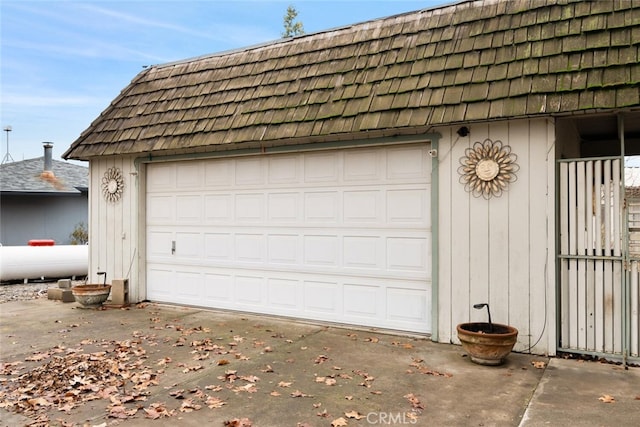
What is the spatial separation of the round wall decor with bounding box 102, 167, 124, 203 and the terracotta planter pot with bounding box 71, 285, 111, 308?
1547 mm

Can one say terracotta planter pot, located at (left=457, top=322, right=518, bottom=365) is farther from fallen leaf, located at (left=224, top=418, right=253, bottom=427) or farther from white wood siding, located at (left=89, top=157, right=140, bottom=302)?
white wood siding, located at (left=89, top=157, right=140, bottom=302)

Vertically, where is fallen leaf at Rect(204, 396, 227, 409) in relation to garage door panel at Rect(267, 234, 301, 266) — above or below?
below

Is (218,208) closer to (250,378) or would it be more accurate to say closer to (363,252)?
(363,252)

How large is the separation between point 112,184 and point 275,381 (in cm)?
547

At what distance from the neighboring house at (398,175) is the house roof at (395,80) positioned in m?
0.02

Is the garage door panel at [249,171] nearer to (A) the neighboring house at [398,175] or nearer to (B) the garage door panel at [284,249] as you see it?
(A) the neighboring house at [398,175]

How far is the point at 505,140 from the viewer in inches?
201

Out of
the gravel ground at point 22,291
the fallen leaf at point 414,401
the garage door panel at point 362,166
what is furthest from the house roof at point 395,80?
the gravel ground at point 22,291

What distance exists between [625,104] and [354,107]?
112 inches

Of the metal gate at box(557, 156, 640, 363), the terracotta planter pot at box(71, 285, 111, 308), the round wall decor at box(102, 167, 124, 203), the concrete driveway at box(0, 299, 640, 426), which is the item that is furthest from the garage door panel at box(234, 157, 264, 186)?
the metal gate at box(557, 156, 640, 363)

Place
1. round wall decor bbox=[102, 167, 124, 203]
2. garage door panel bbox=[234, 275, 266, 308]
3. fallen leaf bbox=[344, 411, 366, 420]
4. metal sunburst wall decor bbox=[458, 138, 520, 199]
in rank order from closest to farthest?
fallen leaf bbox=[344, 411, 366, 420] → metal sunburst wall decor bbox=[458, 138, 520, 199] → garage door panel bbox=[234, 275, 266, 308] → round wall decor bbox=[102, 167, 124, 203]

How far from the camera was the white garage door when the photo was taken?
19.1 ft

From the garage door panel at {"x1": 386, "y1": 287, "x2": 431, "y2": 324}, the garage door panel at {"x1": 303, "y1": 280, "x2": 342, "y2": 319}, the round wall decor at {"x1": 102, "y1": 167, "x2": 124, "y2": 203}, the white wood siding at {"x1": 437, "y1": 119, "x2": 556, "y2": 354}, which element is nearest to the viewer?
the white wood siding at {"x1": 437, "y1": 119, "x2": 556, "y2": 354}

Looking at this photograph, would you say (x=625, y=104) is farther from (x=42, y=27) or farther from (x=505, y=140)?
(x=42, y=27)
